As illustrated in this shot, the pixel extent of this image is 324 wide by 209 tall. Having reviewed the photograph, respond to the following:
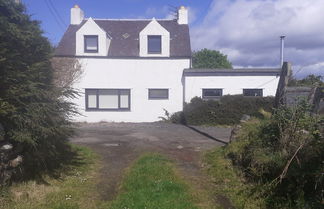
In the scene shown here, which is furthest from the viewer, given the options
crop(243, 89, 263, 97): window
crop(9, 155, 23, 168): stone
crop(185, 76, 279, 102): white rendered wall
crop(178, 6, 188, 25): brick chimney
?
crop(178, 6, 188, 25): brick chimney

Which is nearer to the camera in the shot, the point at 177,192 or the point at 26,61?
the point at 177,192

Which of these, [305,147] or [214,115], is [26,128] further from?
[214,115]

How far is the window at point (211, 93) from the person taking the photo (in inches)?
772

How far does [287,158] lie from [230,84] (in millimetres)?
14133

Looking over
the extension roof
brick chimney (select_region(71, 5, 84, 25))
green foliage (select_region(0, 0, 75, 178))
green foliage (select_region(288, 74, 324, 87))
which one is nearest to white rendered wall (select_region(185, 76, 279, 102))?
the extension roof

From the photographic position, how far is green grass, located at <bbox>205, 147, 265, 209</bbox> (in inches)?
204

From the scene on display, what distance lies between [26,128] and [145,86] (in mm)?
14905

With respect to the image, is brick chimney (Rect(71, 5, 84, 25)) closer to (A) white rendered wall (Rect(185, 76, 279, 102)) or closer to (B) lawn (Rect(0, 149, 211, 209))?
(A) white rendered wall (Rect(185, 76, 279, 102))

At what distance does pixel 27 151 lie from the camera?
Answer: 6121 millimetres

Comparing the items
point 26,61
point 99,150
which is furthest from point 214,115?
point 26,61

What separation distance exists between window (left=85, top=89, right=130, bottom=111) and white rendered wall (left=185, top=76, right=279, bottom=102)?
168 inches

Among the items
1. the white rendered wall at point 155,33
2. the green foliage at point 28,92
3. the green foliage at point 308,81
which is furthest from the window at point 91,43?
the green foliage at point 28,92

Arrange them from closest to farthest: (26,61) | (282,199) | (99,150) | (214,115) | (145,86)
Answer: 1. (282,199)
2. (26,61)
3. (99,150)
4. (214,115)
5. (145,86)

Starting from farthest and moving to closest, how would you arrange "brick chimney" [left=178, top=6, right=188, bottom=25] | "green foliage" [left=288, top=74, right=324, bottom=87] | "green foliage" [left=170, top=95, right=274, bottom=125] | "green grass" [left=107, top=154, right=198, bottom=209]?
"brick chimney" [left=178, top=6, right=188, bottom=25], "green foliage" [left=170, top=95, right=274, bottom=125], "green foliage" [left=288, top=74, right=324, bottom=87], "green grass" [left=107, top=154, right=198, bottom=209]
